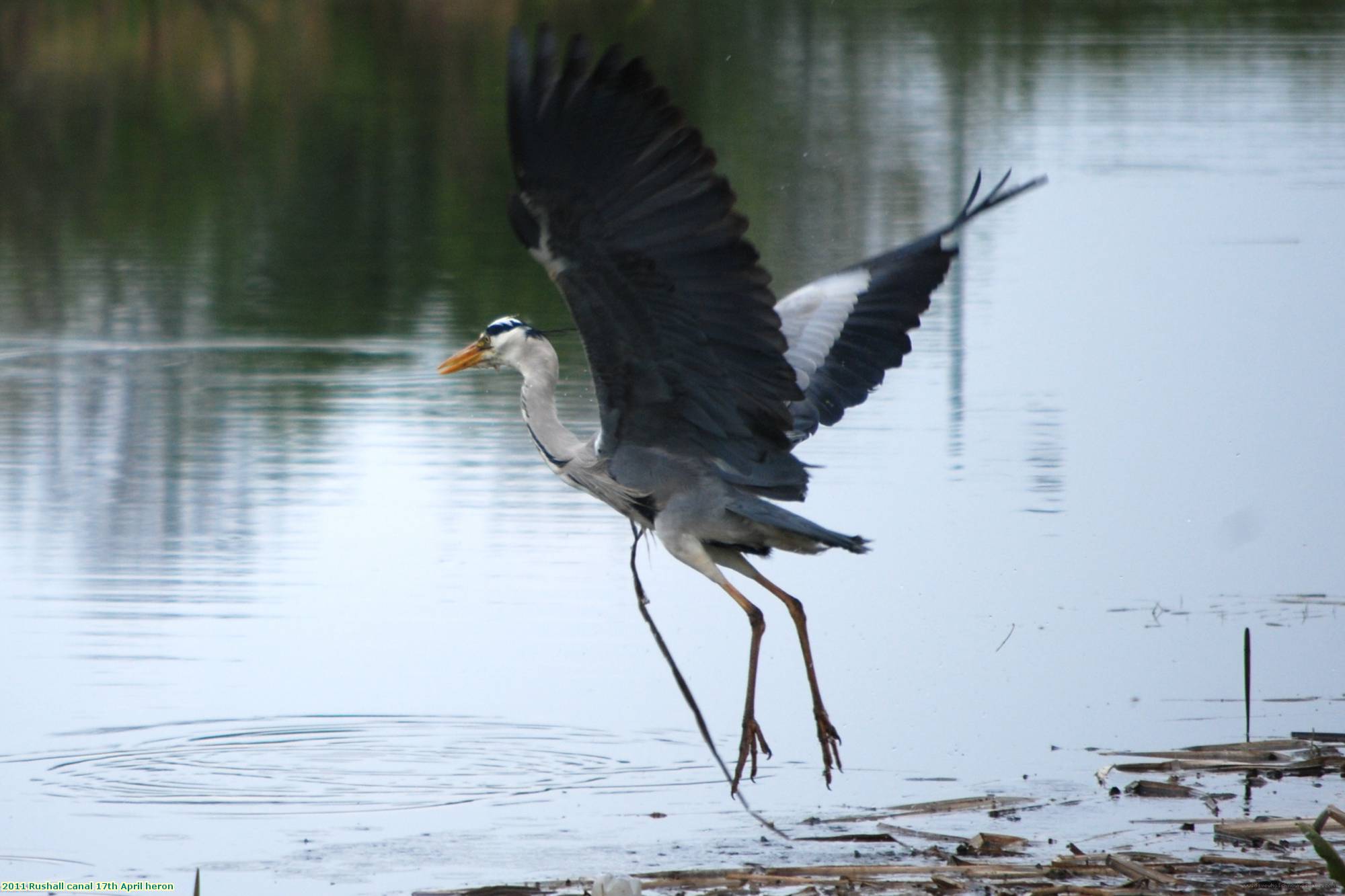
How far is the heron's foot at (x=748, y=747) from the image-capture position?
6.14 metres

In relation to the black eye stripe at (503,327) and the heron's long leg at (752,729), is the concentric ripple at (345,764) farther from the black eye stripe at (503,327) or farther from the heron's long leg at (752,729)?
the black eye stripe at (503,327)

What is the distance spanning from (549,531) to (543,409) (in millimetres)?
2277

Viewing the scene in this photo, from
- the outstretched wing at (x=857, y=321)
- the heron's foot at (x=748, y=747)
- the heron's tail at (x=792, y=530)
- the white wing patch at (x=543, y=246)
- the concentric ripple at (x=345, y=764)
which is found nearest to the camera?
the white wing patch at (x=543, y=246)

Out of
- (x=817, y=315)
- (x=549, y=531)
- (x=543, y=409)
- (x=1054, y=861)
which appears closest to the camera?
(x=1054, y=861)

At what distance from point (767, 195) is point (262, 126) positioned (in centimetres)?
715

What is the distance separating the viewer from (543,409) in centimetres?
696

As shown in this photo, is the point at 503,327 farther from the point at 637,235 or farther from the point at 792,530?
the point at 637,235

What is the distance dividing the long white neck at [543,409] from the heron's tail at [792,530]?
56cm

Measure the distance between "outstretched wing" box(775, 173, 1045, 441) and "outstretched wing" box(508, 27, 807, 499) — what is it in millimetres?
890

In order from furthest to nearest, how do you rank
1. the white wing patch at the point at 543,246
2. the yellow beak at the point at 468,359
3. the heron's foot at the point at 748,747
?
the yellow beak at the point at 468,359 < the heron's foot at the point at 748,747 < the white wing patch at the point at 543,246

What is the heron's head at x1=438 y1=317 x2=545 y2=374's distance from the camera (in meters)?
6.98

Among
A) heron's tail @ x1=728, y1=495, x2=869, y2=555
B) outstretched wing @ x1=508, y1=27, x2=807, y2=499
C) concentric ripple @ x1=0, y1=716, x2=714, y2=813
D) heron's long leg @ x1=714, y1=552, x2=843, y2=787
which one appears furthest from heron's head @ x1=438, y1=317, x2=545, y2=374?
concentric ripple @ x1=0, y1=716, x2=714, y2=813

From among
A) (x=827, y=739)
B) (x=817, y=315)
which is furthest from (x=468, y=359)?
(x=827, y=739)

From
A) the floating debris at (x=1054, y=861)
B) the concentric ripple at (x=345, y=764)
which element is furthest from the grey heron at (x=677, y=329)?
the floating debris at (x=1054, y=861)
